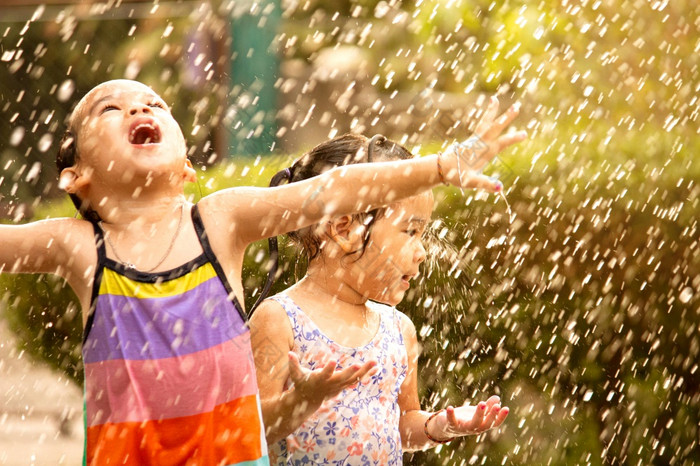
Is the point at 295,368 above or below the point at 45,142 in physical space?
above

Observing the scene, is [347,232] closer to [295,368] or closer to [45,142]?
[295,368]

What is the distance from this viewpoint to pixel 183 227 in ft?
8.16

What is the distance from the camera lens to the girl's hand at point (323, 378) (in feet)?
7.79

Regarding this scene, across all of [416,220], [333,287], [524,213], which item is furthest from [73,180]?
[524,213]

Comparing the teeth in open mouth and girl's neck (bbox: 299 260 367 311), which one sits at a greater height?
the teeth in open mouth

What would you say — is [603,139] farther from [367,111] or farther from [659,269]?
[367,111]

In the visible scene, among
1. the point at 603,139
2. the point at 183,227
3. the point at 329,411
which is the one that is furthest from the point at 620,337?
the point at 183,227

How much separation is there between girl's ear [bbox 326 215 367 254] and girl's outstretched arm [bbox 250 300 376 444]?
0.93ft

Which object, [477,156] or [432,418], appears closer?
[477,156]

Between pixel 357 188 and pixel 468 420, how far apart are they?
0.84 meters

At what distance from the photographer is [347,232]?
2.96 meters

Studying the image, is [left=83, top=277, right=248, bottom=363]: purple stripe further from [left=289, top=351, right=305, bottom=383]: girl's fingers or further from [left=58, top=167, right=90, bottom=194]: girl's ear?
[left=58, top=167, right=90, bottom=194]: girl's ear

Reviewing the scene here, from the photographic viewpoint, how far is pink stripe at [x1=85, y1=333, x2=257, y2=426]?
7.61 feet

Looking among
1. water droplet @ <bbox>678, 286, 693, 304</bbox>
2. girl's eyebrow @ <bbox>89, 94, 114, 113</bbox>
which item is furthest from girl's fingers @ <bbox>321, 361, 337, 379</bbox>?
water droplet @ <bbox>678, 286, 693, 304</bbox>
